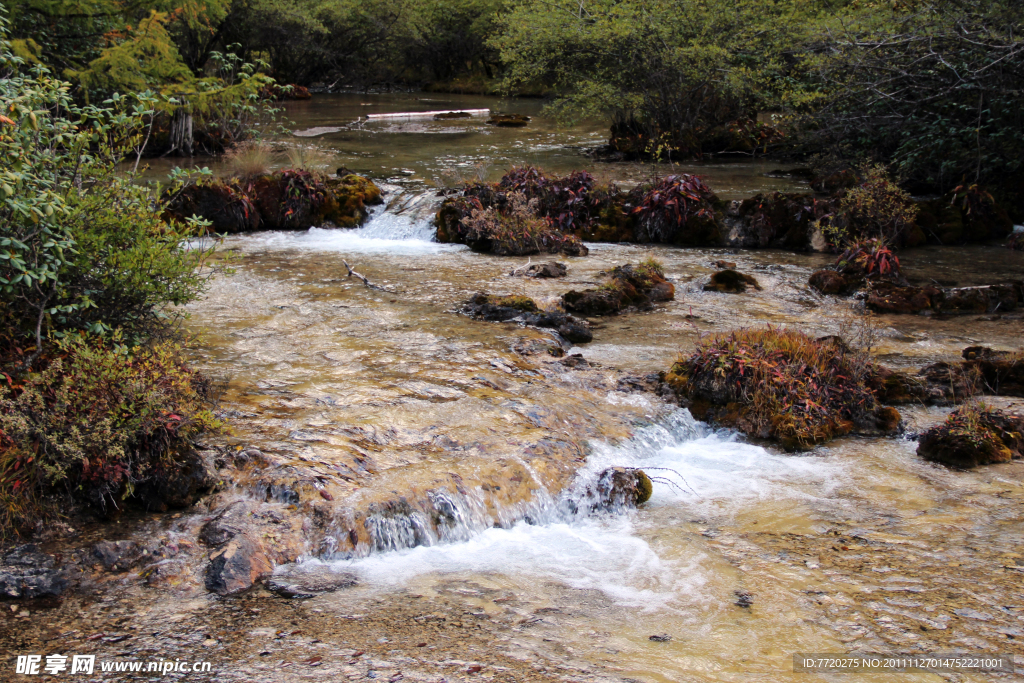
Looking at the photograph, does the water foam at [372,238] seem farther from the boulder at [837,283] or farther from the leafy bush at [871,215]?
the leafy bush at [871,215]

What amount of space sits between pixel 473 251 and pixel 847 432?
7.53 meters

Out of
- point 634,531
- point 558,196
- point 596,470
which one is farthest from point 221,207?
point 634,531

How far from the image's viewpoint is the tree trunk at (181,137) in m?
19.2

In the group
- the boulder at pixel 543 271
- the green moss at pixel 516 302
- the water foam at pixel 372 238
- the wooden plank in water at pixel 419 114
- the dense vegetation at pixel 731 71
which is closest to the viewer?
the green moss at pixel 516 302

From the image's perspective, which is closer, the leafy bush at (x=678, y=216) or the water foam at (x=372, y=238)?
the water foam at (x=372, y=238)

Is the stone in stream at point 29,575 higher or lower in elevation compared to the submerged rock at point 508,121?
lower

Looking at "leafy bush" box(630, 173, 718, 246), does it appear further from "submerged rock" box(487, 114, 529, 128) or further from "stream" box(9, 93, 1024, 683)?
"submerged rock" box(487, 114, 529, 128)

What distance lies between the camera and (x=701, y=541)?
16.8 feet

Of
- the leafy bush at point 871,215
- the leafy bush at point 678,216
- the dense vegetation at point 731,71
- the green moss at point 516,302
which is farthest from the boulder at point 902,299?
the dense vegetation at point 731,71

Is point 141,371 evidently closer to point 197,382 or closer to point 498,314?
point 197,382

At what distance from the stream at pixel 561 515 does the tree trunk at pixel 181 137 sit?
1119 cm

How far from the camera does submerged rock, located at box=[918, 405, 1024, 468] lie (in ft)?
20.5

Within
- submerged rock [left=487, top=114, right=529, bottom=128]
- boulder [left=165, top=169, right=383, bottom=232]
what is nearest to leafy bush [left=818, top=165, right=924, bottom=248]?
boulder [left=165, top=169, right=383, bottom=232]

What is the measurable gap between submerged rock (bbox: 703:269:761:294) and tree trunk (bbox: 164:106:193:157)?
1474 centimetres
